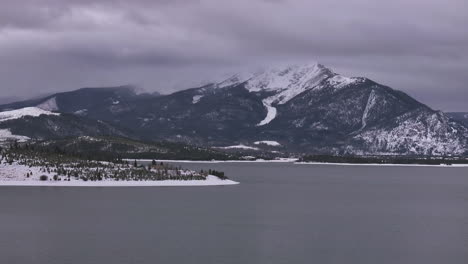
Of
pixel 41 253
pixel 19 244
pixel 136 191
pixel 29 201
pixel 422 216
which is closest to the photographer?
pixel 41 253

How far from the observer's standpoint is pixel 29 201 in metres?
144

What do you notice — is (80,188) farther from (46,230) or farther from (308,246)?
(308,246)

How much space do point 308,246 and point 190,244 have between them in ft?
45.3

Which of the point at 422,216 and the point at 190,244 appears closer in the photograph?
the point at 190,244

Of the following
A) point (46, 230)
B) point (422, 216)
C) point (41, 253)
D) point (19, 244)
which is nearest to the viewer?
point (41, 253)

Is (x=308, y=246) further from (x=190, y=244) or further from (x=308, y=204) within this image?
(x=308, y=204)

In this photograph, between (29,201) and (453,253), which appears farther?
(29,201)

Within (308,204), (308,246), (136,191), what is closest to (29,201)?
(136,191)

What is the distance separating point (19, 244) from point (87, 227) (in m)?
18.9

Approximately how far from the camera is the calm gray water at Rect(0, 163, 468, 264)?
80312mm

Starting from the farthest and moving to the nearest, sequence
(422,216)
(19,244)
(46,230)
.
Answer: (422,216) < (46,230) < (19,244)

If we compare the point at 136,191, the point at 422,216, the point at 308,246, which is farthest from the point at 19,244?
the point at 136,191

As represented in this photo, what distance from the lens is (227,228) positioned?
347ft

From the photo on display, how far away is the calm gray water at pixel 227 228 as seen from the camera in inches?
3162
